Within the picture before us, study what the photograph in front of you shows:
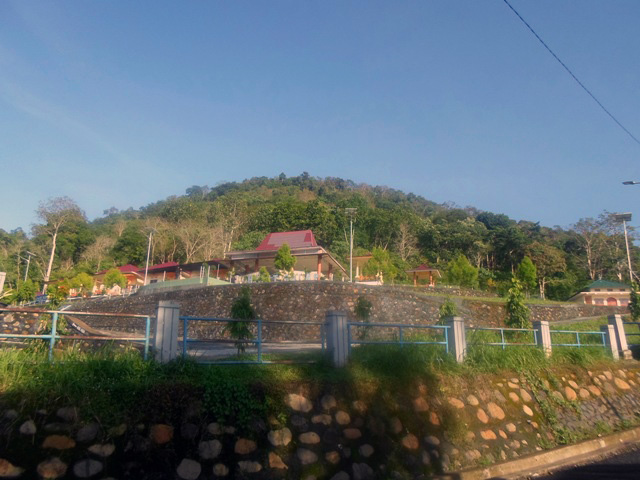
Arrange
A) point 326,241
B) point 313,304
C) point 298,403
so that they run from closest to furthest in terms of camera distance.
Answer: point 298,403 → point 313,304 → point 326,241

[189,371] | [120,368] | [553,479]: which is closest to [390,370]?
[553,479]

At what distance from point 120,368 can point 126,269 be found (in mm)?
43796

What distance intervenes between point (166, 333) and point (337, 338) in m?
2.81

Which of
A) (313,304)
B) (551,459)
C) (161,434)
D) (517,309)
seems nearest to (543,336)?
(551,459)

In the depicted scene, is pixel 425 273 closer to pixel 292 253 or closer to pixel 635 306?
pixel 292 253

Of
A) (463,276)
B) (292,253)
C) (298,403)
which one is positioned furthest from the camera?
(463,276)

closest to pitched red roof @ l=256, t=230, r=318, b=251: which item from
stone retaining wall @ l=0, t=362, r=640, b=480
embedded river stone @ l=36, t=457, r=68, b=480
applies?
stone retaining wall @ l=0, t=362, r=640, b=480

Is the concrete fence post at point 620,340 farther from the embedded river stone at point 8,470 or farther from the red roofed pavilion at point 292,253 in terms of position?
the red roofed pavilion at point 292,253

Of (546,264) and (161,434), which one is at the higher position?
(546,264)

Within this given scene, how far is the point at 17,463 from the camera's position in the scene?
176 inches

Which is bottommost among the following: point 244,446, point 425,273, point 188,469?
point 188,469

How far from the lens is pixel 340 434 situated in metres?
6.68

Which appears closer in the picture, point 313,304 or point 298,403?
point 298,403

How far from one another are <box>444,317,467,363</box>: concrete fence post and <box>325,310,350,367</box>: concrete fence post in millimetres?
2708
